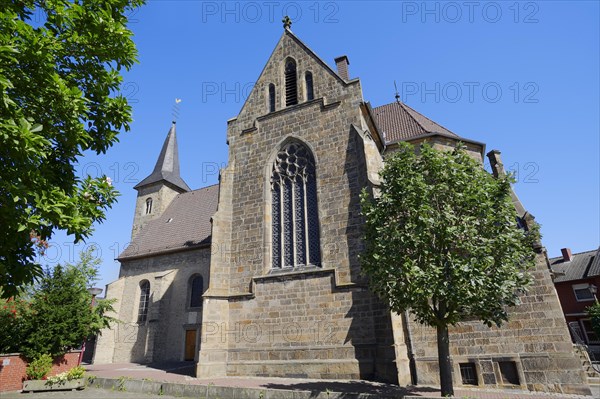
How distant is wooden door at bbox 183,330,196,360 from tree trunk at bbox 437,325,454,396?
1555cm

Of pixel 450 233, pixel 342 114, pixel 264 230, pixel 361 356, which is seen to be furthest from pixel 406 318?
pixel 342 114

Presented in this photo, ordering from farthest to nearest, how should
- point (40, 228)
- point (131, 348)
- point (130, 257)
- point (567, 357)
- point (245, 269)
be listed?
point (130, 257) → point (131, 348) → point (245, 269) → point (567, 357) → point (40, 228)

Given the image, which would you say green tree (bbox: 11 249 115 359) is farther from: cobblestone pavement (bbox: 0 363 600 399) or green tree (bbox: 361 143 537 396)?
green tree (bbox: 361 143 537 396)

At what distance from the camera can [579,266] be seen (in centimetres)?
3294

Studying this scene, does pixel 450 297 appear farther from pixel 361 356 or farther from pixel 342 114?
pixel 342 114

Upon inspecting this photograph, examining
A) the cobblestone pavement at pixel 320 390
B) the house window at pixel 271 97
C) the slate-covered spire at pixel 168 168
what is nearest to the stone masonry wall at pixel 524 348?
the cobblestone pavement at pixel 320 390

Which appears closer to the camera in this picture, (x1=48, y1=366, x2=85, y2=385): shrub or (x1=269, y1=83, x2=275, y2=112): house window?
(x1=48, y1=366, x2=85, y2=385): shrub

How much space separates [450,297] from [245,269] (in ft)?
27.9

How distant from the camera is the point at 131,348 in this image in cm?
2178

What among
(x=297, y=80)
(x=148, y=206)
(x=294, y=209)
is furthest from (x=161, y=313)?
(x=297, y=80)

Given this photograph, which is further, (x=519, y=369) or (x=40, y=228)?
(x=519, y=369)

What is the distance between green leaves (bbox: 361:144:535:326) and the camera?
827cm

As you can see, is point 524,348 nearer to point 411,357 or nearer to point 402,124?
point 411,357

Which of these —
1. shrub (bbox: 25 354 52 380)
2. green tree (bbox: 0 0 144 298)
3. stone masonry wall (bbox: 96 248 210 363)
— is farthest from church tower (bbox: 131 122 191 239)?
green tree (bbox: 0 0 144 298)
